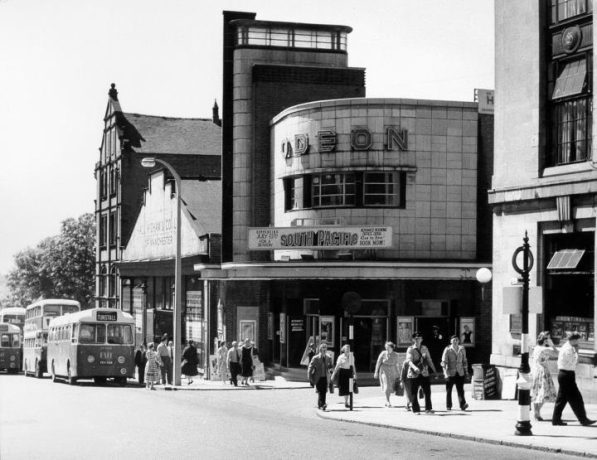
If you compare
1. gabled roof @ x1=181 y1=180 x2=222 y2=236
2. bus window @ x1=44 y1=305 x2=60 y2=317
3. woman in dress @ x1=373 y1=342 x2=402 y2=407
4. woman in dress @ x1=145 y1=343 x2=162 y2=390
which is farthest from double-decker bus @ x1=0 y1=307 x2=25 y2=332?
woman in dress @ x1=373 y1=342 x2=402 y2=407

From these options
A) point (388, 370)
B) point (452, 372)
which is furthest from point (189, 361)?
point (452, 372)

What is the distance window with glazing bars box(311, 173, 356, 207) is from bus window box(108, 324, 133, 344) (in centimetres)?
874

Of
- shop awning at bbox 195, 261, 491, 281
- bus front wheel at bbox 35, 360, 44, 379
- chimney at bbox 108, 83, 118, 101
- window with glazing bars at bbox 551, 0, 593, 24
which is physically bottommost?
bus front wheel at bbox 35, 360, 44, 379

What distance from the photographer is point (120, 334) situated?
4059 centimetres

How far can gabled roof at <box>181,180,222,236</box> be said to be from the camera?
49.1m

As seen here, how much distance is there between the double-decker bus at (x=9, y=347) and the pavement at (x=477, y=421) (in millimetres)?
28834

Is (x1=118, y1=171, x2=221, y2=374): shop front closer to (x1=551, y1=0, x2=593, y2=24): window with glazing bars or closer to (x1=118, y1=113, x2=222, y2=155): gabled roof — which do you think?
(x1=118, y1=113, x2=222, y2=155): gabled roof

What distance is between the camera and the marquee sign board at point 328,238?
38969 millimetres

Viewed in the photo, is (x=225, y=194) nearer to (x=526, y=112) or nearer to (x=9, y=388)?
(x=9, y=388)

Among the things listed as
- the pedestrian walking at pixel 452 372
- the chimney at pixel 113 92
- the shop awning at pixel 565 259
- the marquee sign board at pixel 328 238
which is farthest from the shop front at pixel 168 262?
the shop awning at pixel 565 259

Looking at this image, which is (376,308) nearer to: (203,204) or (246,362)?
(246,362)

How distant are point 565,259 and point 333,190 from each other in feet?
49.8

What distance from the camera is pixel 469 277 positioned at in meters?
39.8

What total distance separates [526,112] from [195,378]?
22.9 m
